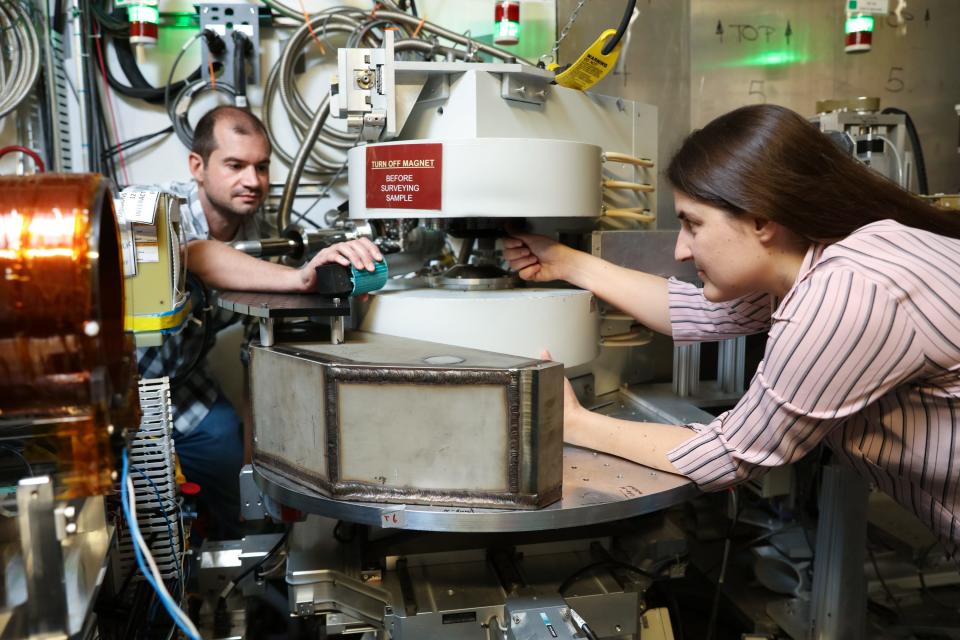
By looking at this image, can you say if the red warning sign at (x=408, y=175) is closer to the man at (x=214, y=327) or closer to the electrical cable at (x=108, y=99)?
the man at (x=214, y=327)

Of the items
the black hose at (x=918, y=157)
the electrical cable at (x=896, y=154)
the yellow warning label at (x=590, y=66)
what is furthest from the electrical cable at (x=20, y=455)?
the black hose at (x=918, y=157)

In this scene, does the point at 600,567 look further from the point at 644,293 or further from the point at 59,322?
the point at 59,322

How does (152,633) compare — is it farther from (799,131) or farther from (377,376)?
(799,131)

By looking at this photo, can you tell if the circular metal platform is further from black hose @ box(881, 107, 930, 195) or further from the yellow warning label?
black hose @ box(881, 107, 930, 195)

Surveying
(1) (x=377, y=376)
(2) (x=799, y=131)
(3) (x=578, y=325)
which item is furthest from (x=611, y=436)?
(2) (x=799, y=131)

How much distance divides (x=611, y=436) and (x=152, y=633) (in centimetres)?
77

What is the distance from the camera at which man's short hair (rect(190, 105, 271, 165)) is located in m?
1.90

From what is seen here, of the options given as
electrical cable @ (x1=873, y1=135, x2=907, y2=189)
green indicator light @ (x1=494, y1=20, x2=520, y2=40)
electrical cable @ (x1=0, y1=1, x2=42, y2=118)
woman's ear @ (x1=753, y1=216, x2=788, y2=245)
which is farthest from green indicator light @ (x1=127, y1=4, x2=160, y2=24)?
electrical cable @ (x1=873, y1=135, x2=907, y2=189)

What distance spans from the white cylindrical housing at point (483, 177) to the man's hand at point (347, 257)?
9 centimetres

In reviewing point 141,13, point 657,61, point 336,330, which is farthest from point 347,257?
point 657,61

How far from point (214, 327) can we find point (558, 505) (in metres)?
1.19

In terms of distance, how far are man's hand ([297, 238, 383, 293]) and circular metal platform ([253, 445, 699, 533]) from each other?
0.32 meters

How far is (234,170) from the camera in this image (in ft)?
6.22

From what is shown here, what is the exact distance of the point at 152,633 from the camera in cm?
121
